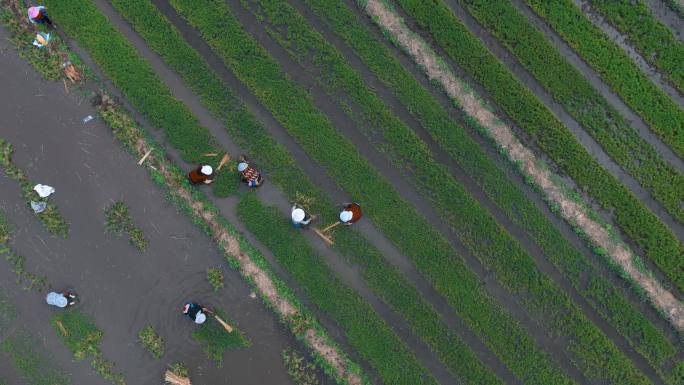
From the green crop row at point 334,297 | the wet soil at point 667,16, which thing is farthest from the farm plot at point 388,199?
the wet soil at point 667,16

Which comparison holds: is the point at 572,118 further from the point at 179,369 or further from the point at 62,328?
the point at 62,328

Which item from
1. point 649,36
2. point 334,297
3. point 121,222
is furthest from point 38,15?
point 649,36

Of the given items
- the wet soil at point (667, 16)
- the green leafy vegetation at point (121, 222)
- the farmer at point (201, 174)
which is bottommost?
the wet soil at point (667, 16)

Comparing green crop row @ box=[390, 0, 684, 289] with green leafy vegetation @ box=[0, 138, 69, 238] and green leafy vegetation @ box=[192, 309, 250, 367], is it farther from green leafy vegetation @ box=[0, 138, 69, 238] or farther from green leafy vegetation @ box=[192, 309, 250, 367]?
green leafy vegetation @ box=[0, 138, 69, 238]

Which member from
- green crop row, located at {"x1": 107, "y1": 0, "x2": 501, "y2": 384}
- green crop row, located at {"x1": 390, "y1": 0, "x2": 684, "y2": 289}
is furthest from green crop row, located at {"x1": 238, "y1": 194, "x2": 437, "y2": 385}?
green crop row, located at {"x1": 390, "y1": 0, "x2": 684, "y2": 289}

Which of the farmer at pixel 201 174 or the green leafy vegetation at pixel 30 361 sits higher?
the farmer at pixel 201 174

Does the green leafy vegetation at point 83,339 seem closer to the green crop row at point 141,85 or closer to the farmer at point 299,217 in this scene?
the green crop row at point 141,85

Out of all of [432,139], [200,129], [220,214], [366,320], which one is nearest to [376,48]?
[432,139]
